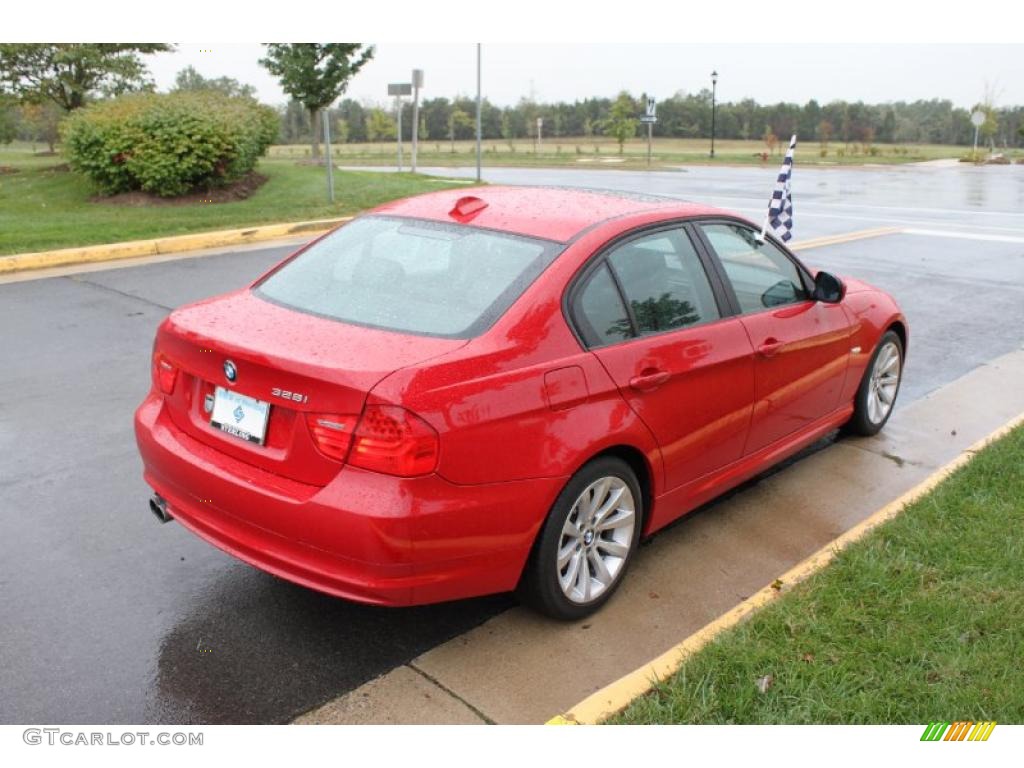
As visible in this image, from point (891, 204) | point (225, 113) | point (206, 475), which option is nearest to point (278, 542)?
→ point (206, 475)

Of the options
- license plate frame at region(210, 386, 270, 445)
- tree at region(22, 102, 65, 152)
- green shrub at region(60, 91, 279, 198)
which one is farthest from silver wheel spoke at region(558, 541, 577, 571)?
tree at region(22, 102, 65, 152)

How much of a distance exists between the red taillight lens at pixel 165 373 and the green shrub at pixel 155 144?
11778mm

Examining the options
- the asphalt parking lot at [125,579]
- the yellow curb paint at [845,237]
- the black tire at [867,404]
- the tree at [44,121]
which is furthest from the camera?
the tree at [44,121]

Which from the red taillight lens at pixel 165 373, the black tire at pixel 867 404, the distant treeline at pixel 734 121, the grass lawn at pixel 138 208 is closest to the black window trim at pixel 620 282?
the red taillight lens at pixel 165 373

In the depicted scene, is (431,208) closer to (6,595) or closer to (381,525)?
(381,525)

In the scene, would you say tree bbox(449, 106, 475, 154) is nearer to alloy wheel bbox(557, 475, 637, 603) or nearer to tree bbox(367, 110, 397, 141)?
tree bbox(367, 110, 397, 141)

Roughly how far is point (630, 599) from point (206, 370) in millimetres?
1887

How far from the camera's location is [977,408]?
258 inches

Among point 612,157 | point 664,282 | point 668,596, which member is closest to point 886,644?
point 668,596

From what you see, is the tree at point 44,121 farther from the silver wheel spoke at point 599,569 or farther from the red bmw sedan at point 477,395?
the silver wheel spoke at point 599,569

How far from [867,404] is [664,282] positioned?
2237mm

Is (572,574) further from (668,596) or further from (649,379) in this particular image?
(649,379)

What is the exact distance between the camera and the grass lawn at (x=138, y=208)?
1197 cm
